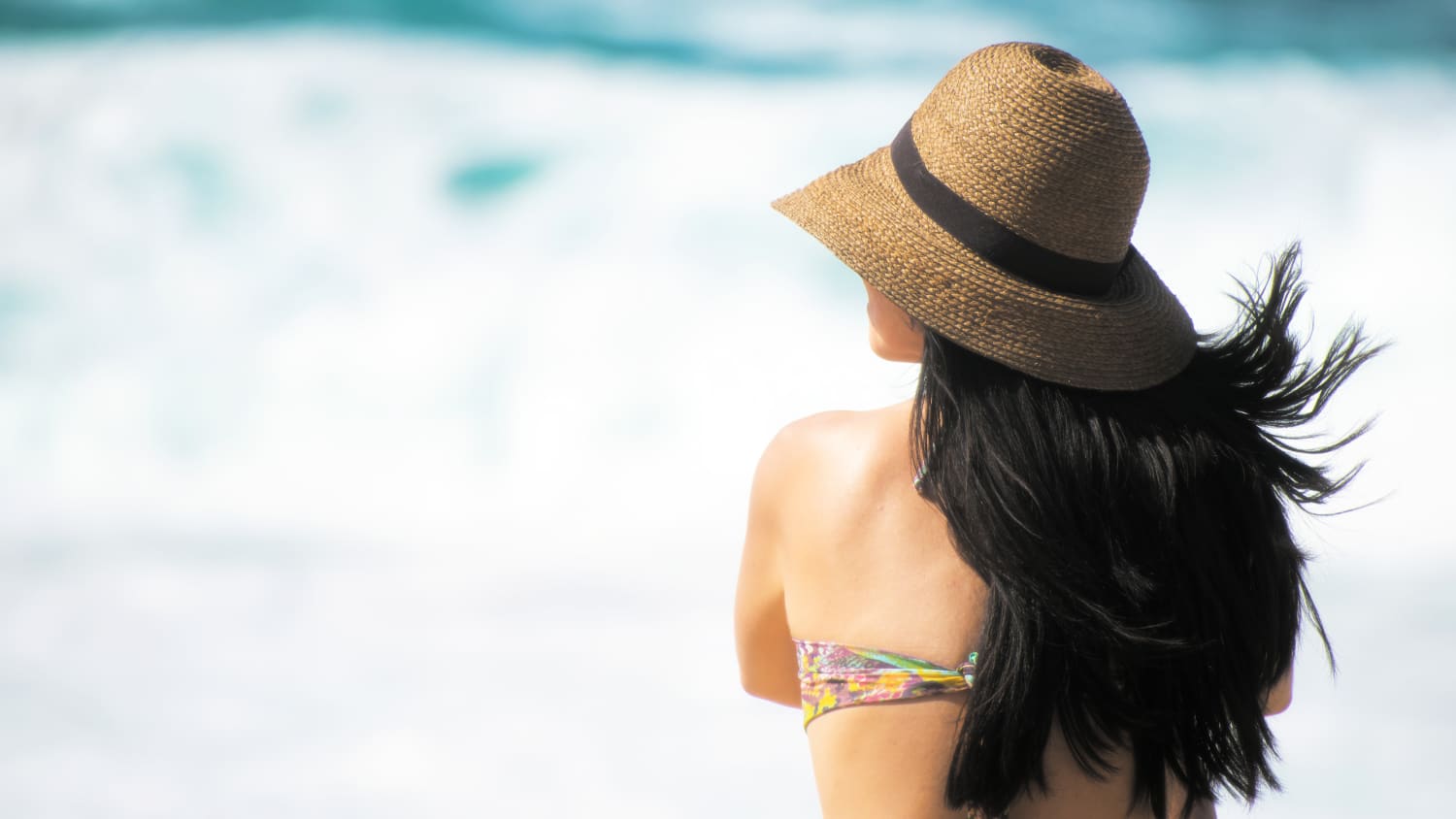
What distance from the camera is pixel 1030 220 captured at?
4.00 feet

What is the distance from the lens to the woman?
1.17 m

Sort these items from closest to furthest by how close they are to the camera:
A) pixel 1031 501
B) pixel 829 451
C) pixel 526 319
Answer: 1. pixel 1031 501
2. pixel 829 451
3. pixel 526 319

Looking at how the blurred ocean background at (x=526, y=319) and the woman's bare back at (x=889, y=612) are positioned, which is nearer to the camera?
the woman's bare back at (x=889, y=612)

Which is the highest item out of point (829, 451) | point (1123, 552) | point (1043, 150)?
point (1043, 150)

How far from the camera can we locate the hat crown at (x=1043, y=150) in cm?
121

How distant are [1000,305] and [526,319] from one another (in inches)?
230

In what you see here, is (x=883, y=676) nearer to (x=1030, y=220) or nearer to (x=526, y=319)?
(x=1030, y=220)

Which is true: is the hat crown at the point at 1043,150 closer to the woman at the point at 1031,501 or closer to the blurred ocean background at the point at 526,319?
the woman at the point at 1031,501

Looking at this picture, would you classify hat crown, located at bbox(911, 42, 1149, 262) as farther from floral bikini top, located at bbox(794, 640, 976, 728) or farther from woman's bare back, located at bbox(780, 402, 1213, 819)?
floral bikini top, located at bbox(794, 640, 976, 728)

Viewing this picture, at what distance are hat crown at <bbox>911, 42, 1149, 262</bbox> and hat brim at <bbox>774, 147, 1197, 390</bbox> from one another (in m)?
0.05

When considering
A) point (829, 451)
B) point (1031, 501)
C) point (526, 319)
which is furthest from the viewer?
point (526, 319)

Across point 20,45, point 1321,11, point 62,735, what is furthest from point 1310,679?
point 20,45

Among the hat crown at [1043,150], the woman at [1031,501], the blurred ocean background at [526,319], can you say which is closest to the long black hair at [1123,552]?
the woman at [1031,501]

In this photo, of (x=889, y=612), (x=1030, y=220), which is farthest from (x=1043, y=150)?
(x=889, y=612)
